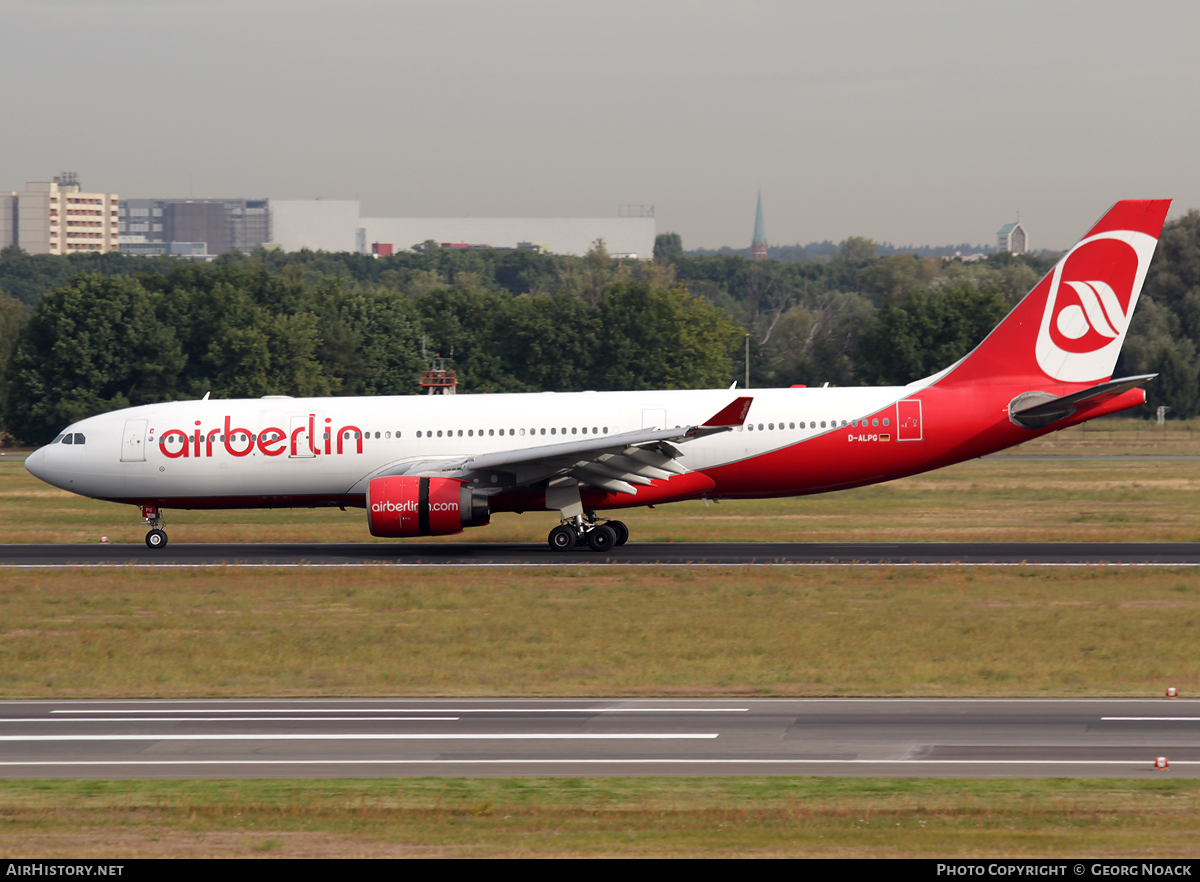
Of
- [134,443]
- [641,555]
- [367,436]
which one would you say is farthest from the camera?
[134,443]

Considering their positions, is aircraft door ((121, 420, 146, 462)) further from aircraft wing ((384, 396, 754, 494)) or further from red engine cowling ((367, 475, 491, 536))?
red engine cowling ((367, 475, 491, 536))

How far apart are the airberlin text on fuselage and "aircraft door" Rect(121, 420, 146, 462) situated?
32 cm

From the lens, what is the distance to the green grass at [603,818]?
36.9 ft

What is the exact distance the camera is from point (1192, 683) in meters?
18.5

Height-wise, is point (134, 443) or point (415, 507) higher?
point (134, 443)

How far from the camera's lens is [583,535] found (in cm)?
3419

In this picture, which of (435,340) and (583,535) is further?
(435,340)

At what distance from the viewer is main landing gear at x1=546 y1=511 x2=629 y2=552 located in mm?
33969

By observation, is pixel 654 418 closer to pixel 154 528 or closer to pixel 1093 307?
pixel 1093 307

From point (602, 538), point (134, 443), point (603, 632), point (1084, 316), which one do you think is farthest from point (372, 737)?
point (1084, 316)

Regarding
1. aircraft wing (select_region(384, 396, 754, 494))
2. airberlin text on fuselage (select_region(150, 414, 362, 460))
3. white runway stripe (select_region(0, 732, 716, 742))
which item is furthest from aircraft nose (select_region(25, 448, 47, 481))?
white runway stripe (select_region(0, 732, 716, 742))

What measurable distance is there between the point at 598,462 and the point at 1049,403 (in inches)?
445
